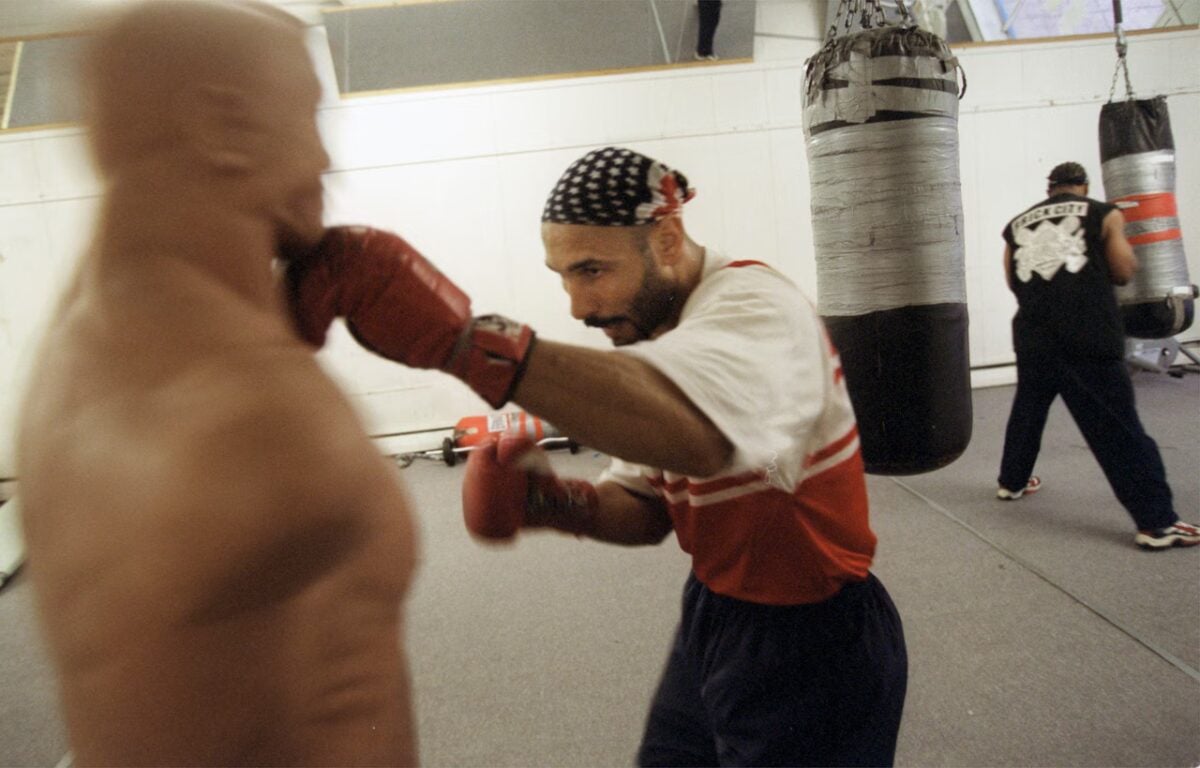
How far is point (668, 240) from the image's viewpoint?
1.04 metres

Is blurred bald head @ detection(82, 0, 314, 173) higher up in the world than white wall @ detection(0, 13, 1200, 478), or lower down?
lower down

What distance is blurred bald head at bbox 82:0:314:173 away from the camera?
43cm

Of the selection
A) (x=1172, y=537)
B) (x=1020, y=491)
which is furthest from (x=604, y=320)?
(x=1020, y=491)

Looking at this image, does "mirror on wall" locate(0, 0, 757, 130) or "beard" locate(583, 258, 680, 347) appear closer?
"beard" locate(583, 258, 680, 347)

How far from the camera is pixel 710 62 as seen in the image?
5055mm

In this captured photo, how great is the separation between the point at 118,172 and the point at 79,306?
94 millimetres

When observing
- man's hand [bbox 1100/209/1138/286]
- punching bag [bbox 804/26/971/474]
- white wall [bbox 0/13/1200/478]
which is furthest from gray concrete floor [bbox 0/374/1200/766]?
white wall [bbox 0/13/1200/478]

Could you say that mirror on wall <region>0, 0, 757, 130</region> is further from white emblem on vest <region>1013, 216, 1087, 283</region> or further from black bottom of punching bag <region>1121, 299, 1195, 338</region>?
black bottom of punching bag <region>1121, 299, 1195, 338</region>

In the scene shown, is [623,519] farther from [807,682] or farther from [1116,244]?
[1116,244]

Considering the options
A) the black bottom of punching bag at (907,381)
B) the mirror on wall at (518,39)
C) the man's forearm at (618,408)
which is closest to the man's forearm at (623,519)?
the man's forearm at (618,408)

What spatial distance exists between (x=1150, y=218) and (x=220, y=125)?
13.9 feet

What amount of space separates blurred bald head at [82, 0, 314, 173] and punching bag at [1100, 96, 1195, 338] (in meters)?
4.06

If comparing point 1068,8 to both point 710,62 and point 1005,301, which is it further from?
point 710,62

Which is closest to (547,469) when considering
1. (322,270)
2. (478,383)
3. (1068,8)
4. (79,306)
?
(478,383)
